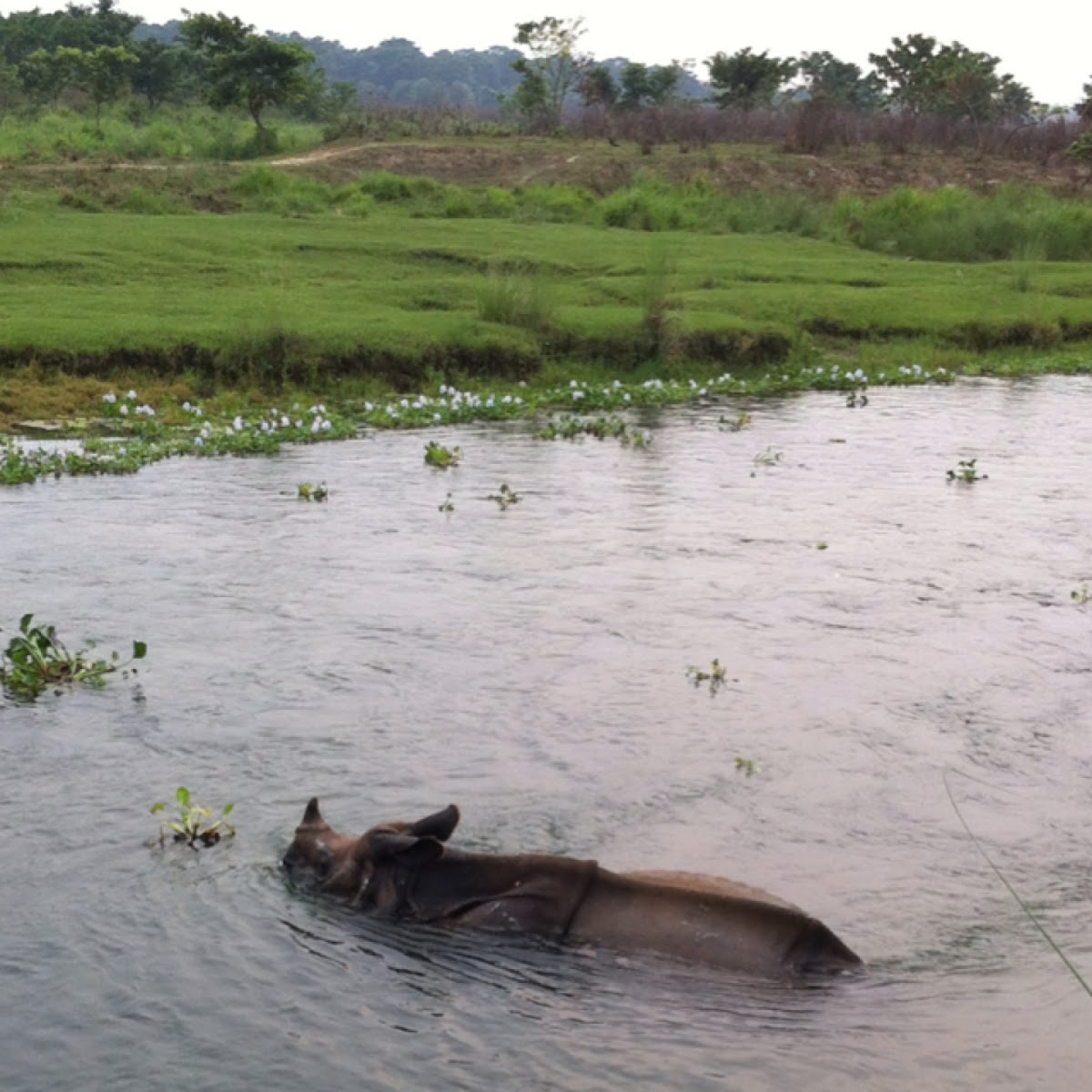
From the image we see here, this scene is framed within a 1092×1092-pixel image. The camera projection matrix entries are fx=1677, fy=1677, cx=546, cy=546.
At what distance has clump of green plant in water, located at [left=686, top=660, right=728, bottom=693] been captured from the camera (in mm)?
9156

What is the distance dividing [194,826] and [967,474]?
33.1 ft

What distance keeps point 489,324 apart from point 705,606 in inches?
433

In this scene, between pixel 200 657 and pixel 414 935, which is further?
pixel 200 657

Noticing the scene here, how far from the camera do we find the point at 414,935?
590 centimetres

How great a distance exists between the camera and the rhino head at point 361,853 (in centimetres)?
585

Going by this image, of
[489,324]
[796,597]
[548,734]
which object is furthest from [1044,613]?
[489,324]

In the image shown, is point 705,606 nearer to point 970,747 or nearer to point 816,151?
point 970,747

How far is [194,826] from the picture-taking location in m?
6.94

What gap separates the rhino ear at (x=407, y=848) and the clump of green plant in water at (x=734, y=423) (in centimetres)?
1269

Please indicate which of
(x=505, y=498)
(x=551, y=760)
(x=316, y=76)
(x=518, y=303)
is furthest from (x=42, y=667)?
(x=316, y=76)

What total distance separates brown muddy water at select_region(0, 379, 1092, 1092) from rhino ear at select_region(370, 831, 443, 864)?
0.86 ft

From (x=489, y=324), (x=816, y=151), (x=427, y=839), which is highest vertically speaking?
(x=816, y=151)

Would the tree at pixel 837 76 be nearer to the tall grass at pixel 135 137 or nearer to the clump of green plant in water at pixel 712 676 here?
the tall grass at pixel 135 137

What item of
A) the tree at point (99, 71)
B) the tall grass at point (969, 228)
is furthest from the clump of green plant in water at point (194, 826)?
the tree at point (99, 71)
